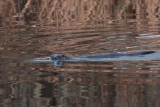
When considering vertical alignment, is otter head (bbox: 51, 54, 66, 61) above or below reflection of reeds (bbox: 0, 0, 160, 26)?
below

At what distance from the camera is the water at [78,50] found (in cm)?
623

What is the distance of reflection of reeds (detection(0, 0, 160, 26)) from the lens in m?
14.2

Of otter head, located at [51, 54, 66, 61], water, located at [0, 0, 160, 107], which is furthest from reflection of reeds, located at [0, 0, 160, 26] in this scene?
otter head, located at [51, 54, 66, 61]

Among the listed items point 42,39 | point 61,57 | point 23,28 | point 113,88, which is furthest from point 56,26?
point 113,88

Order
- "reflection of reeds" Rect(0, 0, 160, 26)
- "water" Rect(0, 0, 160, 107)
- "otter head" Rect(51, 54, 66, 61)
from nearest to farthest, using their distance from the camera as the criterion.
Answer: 1. "water" Rect(0, 0, 160, 107)
2. "otter head" Rect(51, 54, 66, 61)
3. "reflection of reeds" Rect(0, 0, 160, 26)

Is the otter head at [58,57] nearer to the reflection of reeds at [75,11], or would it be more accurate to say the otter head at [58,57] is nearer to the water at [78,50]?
the water at [78,50]

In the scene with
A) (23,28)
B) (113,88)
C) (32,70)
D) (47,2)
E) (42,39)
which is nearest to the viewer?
(113,88)

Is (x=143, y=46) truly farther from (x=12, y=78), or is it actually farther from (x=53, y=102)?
(x=53, y=102)

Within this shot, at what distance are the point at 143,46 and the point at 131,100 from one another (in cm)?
406

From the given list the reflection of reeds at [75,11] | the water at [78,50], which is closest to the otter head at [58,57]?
the water at [78,50]

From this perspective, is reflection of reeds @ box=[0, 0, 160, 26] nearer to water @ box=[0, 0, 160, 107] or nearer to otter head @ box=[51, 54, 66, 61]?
water @ box=[0, 0, 160, 107]

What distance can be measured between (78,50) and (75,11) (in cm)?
577

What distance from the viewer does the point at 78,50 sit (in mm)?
9516

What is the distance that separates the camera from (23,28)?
507 inches
